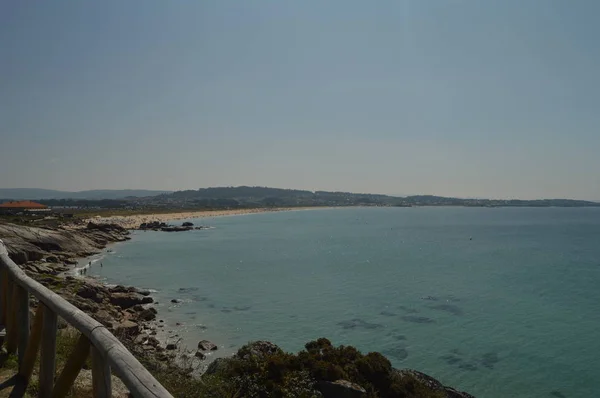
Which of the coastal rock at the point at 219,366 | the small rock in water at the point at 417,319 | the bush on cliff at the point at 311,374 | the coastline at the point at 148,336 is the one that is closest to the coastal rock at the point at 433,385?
the coastline at the point at 148,336

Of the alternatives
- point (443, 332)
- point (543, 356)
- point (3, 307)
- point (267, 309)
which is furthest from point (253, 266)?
point (3, 307)

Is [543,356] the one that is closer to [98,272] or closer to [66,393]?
[66,393]

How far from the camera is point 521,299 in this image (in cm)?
3569

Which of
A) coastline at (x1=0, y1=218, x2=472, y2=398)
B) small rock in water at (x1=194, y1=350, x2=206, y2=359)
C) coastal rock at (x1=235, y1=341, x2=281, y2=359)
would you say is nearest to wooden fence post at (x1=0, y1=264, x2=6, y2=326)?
coastline at (x1=0, y1=218, x2=472, y2=398)

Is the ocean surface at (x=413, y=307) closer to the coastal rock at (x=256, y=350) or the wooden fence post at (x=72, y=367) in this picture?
the coastal rock at (x=256, y=350)

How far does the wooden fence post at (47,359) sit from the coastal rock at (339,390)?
30.1 feet

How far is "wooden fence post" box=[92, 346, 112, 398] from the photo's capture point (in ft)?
14.4

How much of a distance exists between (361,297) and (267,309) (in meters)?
8.44

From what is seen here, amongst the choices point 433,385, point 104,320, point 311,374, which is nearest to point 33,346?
point 311,374

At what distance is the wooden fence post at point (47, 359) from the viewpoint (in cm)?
540

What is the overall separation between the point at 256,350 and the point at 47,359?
1094 cm

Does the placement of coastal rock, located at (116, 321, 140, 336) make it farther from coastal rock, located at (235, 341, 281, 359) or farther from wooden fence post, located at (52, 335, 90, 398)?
wooden fence post, located at (52, 335, 90, 398)

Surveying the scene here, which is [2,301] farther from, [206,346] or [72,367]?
[206,346]

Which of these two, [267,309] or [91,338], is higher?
[91,338]
